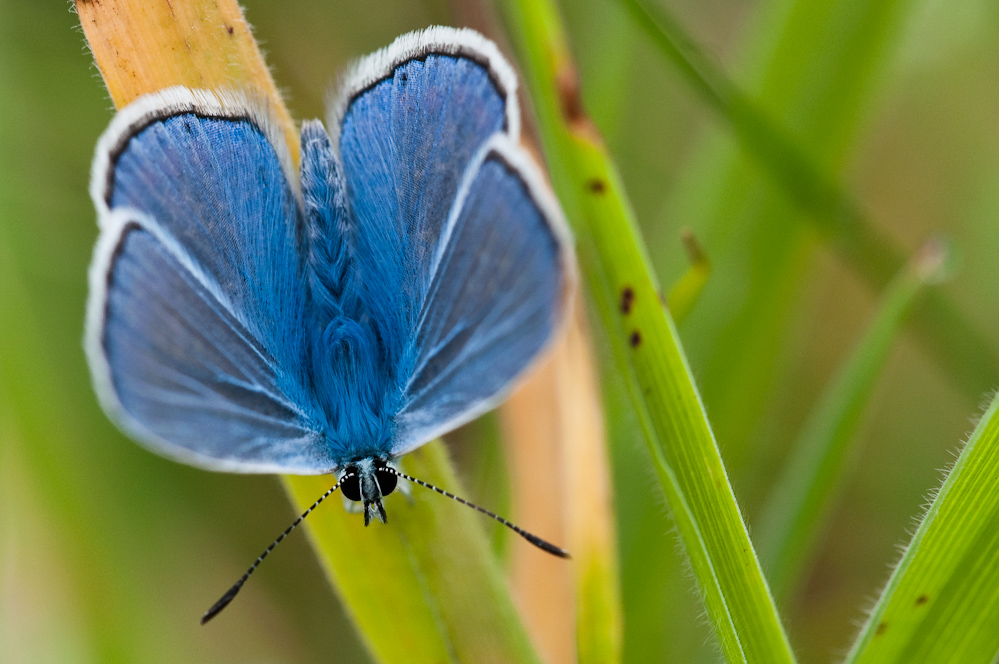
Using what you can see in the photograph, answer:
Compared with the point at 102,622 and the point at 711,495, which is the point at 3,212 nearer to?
the point at 102,622

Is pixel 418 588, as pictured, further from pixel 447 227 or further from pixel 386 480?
pixel 447 227

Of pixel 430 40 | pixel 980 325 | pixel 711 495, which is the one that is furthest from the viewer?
pixel 980 325

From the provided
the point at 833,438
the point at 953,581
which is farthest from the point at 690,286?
the point at 953,581

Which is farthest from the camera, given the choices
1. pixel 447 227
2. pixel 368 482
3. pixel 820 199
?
pixel 820 199

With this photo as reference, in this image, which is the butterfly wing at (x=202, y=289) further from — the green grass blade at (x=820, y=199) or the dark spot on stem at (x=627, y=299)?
the green grass blade at (x=820, y=199)

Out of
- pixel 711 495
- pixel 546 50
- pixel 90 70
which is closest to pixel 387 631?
pixel 711 495

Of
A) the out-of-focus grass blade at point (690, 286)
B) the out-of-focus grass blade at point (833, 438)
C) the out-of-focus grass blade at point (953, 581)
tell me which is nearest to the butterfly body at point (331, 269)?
the out-of-focus grass blade at point (690, 286)

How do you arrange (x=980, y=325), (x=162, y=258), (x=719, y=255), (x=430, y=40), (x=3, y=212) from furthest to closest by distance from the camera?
(x=980, y=325), (x=719, y=255), (x=3, y=212), (x=430, y=40), (x=162, y=258)

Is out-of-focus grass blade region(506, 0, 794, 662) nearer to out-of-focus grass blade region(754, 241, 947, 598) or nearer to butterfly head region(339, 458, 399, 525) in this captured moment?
butterfly head region(339, 458, 399, 525)

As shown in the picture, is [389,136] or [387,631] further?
[389,136]
